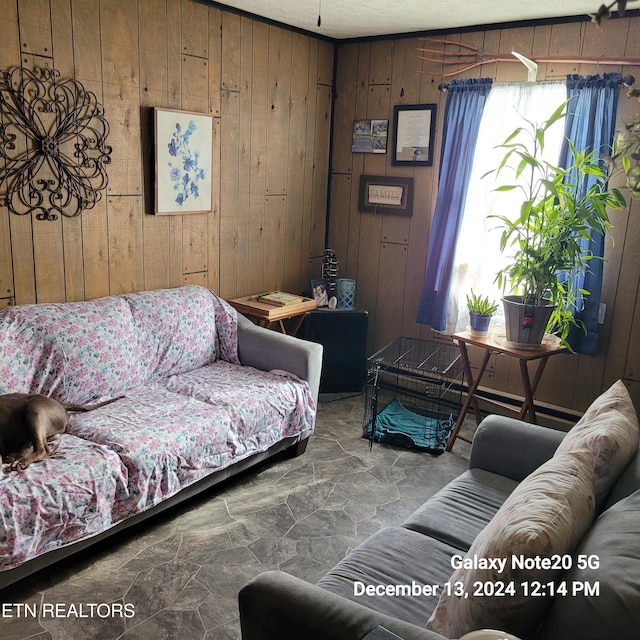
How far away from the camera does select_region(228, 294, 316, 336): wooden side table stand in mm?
4137

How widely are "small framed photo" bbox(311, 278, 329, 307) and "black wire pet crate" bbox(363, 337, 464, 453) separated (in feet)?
1.81

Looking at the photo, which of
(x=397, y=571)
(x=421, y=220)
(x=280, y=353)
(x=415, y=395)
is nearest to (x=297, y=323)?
(x=280, y=353)

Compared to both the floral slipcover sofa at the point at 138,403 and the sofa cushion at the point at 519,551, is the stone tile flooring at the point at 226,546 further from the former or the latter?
the sofa cushion at the point at 519,551

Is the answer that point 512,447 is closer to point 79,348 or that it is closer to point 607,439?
point 607,439

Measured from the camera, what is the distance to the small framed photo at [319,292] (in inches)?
183

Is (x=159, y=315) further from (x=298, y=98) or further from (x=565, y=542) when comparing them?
(x=565, y=542)

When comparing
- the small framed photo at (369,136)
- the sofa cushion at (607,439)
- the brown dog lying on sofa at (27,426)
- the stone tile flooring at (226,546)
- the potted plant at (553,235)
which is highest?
the small framed photo at (369,136)

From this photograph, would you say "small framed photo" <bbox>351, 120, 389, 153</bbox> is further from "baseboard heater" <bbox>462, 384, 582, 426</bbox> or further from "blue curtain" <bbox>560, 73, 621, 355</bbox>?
"baseboard heater" <bbox>462, 384, 582, 426</bbox>

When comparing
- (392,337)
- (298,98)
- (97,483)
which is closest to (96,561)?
(97,483)

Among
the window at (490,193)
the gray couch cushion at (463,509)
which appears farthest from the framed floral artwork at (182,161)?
the gray couch cushion at (463,509)

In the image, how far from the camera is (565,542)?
1458 mm

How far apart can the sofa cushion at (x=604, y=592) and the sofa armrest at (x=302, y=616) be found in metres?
0.27

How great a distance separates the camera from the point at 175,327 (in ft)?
11.9

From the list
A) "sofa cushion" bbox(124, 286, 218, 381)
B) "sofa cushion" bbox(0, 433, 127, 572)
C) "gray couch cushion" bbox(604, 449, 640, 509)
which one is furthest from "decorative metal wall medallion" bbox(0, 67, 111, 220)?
"gray couch cushion" bbox(604, 449, 640, 509)
